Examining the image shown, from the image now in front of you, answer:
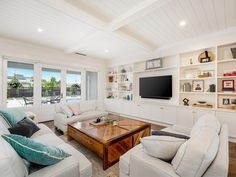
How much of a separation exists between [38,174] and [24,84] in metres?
4.14

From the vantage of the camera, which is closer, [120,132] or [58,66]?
[120,132]

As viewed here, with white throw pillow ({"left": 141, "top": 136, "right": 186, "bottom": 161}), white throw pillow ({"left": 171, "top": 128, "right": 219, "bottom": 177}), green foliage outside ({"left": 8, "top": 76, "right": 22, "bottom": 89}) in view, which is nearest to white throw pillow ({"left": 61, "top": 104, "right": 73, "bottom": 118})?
green foliage outside ({"left": 8, "top": 76, "right": 22, "bottom": 89})

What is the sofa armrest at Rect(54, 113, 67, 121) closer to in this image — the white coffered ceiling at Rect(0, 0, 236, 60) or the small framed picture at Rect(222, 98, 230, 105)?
the white coffered ceiling at Rect(0, 0, 236, 60)

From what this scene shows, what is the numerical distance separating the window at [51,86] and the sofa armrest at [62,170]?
4.11 m

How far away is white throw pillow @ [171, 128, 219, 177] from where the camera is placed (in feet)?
2.94

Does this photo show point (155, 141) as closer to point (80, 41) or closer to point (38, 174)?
point (38, 174)

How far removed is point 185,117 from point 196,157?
2.99 metres

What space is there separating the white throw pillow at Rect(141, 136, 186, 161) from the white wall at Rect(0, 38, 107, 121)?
14.8 ft

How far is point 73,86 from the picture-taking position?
5426mm

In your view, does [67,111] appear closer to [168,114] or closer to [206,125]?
[168,114]

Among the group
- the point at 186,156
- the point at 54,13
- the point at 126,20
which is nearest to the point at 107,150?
the point at 186,156

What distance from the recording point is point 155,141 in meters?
1.22

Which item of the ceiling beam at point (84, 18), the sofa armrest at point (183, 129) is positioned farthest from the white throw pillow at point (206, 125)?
the ceiling beam at point (84, 18)

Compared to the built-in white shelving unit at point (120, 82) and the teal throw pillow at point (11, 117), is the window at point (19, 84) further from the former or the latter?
the built-in white shelving unit at point (120, 82)
